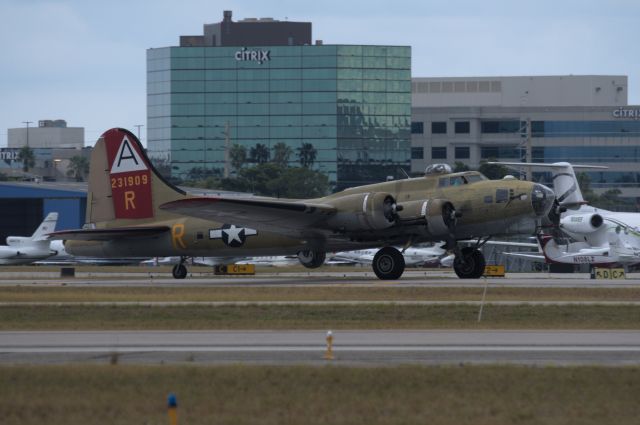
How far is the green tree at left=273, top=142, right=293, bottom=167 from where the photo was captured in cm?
12203

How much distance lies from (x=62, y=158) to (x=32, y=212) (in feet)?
205

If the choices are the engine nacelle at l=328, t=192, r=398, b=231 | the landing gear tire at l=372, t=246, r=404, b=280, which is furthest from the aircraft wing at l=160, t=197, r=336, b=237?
the landing gear tire at l=372, t=246, r=404, b=280

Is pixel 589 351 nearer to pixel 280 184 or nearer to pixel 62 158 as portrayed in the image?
pixel 280 184

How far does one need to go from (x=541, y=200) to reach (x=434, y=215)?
4328 millimetres

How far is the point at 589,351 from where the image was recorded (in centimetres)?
2016

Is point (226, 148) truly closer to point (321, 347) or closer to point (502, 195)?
point (502, 195)

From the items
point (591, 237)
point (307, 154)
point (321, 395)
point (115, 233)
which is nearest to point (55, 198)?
point (307, 154)

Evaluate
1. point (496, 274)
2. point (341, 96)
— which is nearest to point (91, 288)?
point (496, 274)

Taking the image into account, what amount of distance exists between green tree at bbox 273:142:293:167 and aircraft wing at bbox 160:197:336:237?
77269 mm

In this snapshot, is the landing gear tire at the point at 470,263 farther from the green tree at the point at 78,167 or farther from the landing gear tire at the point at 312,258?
the green tree at the point at 78,167

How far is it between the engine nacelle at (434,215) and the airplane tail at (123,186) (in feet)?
37.9

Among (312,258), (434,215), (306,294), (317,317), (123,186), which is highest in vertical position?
(123,186)

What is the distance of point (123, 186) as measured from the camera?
48.1m

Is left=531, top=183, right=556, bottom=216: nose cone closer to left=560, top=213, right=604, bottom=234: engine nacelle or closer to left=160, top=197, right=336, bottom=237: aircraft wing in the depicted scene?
left=160, top=197, right=336, bottom=237: aircraft wing
